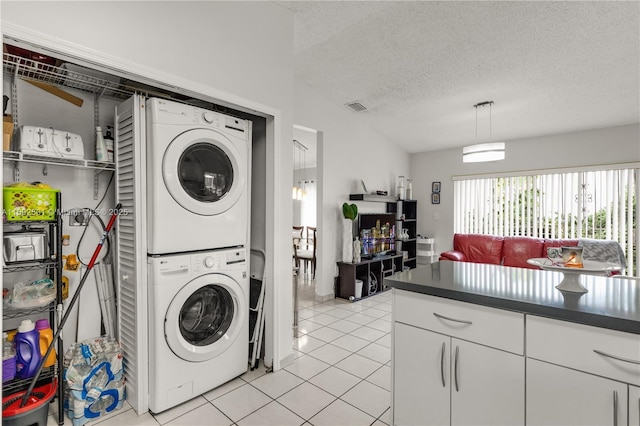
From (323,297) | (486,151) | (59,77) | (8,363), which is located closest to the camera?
(8,363)

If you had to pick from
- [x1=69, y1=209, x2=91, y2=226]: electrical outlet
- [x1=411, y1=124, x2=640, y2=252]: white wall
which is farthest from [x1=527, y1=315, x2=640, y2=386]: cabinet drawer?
[x1=411, y1=124, x2=640, y2=252]: white wall

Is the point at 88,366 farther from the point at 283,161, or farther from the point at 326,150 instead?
the point at 326,150

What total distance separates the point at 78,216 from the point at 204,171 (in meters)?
0.92

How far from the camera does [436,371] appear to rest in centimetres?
149

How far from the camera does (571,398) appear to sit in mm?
1152

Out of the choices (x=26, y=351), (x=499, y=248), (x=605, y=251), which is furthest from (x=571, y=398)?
(x=499, y=248)

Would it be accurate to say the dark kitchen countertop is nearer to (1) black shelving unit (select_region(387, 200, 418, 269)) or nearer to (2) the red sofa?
(2) the red sofa

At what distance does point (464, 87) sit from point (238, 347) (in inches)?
145

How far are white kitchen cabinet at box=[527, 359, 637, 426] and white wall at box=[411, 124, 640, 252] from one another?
189 inches

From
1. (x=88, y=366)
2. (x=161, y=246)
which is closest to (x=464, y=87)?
(x=161, y=246)

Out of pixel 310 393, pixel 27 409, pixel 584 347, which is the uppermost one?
pixel 584 347

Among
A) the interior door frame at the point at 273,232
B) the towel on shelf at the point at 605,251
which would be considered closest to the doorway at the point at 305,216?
the interior door frame at the point at 273,232

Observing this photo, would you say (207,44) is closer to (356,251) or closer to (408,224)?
(356,251)

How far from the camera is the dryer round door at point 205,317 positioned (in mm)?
1961
